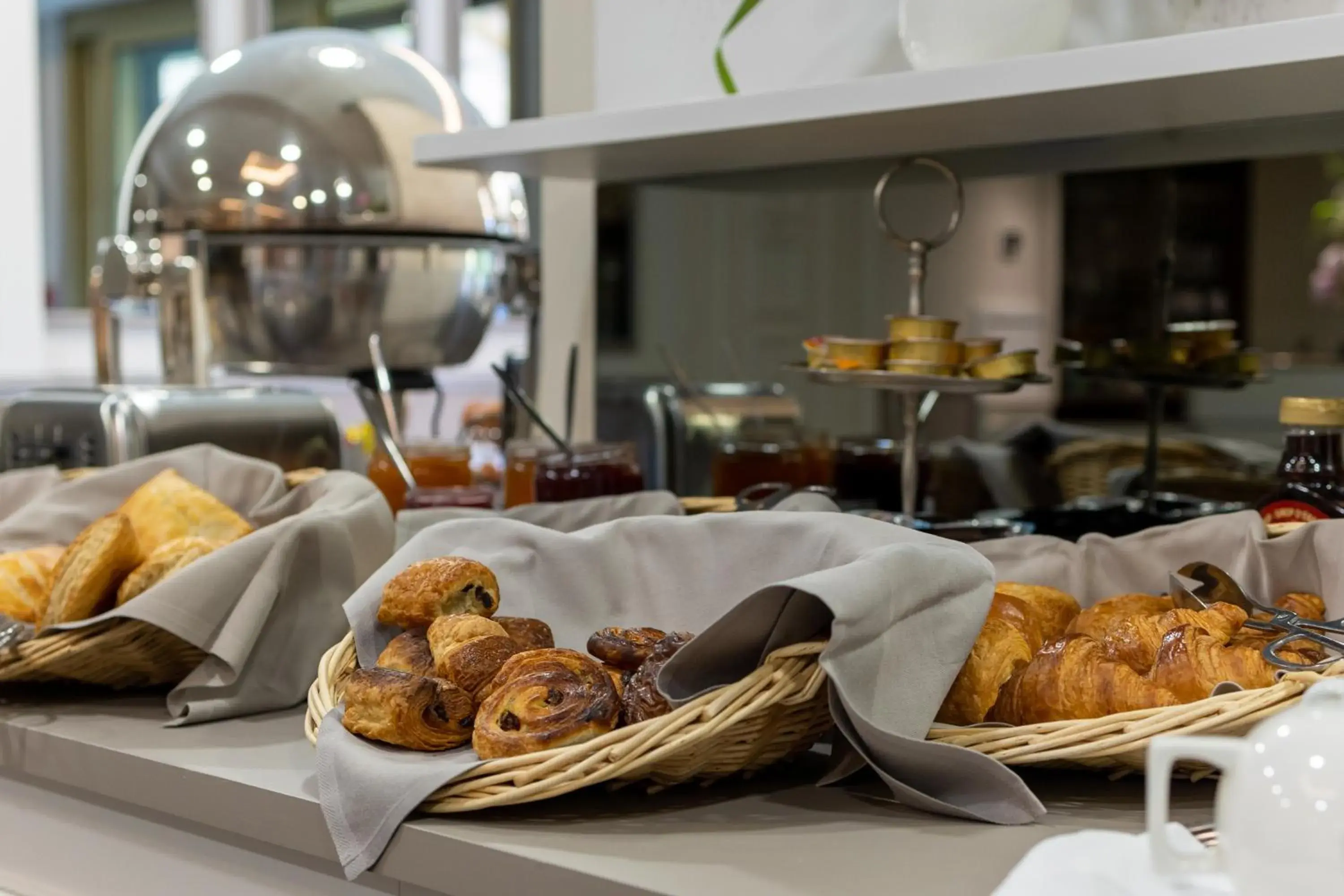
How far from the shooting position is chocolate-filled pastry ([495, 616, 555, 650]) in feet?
2.91

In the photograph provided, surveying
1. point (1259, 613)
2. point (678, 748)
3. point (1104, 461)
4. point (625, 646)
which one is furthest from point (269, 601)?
point (1104, 461)

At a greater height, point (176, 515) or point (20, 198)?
point (20, 198)

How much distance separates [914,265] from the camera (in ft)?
4.13

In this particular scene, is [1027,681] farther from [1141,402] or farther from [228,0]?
[228,0]

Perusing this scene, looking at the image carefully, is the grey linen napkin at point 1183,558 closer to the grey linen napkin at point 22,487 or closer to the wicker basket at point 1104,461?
the wicker basket at point 1104,461

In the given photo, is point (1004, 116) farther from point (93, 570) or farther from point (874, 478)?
point (93, 570)

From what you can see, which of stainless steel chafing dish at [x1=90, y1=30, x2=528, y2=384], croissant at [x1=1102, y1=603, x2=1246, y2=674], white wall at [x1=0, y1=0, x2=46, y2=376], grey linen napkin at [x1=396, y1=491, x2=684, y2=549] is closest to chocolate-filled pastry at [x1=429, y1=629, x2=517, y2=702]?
grey linen napkin at [x1=396, y1=491, x2=684, y2=549]

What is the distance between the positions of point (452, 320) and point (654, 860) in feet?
3.59

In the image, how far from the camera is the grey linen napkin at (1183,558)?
0.92 meters

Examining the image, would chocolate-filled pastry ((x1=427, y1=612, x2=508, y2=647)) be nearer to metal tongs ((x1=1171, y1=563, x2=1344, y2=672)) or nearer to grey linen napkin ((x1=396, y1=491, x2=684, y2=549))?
grey linen napkin ((x1=396, y1=491, x2=684, y2=549))

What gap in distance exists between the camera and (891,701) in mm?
774

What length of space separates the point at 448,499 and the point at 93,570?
331 millimetres

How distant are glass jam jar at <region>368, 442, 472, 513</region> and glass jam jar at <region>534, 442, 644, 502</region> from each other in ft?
0.56

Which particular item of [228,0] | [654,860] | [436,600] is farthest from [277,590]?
[228,0]
